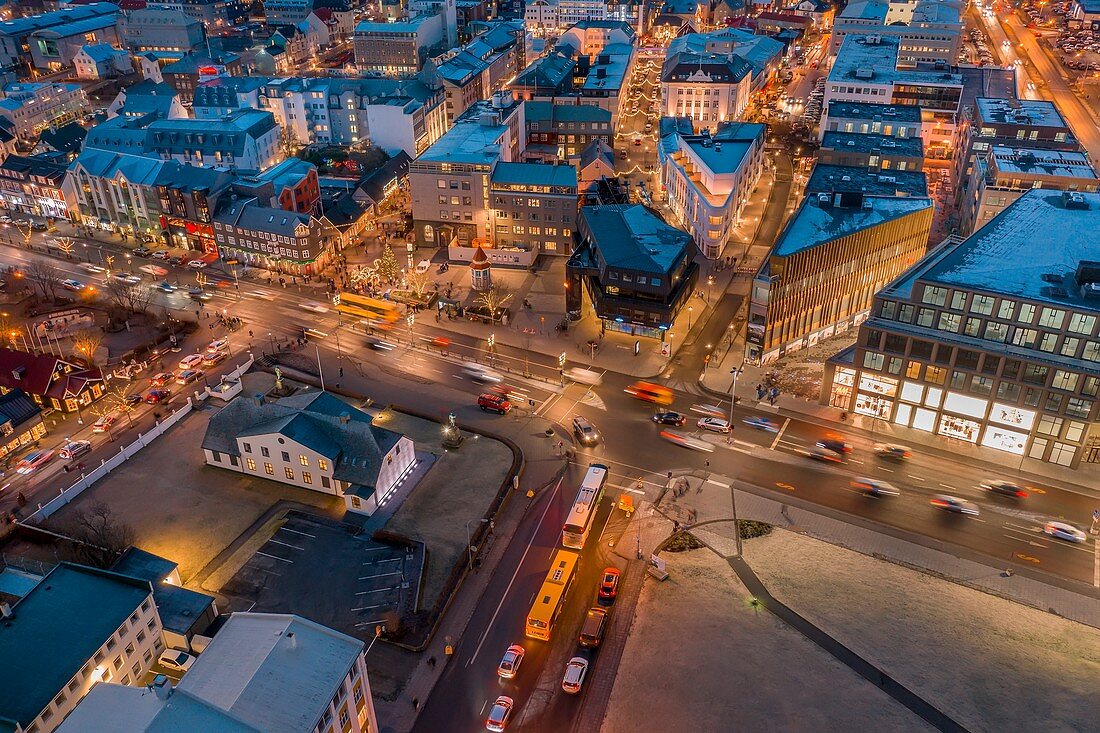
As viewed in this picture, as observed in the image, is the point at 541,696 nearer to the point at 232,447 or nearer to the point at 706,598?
the point at 706,598

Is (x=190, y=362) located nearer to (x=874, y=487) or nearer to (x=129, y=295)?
(x=129, y=295)

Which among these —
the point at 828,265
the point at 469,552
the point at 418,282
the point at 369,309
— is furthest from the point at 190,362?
the point at 828,265

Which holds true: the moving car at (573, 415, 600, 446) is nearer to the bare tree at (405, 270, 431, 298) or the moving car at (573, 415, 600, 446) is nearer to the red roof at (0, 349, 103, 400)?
the bare tree at (405, 270, 431, 298)

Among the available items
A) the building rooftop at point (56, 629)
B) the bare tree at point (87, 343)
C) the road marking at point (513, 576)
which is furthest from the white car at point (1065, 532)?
the bare tree at point (87, 343)

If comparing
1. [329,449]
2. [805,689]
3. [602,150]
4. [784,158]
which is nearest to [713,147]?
[602,150]

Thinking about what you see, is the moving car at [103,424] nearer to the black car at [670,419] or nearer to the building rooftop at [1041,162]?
the black car at [670,419]
